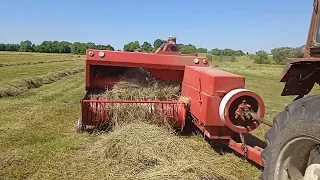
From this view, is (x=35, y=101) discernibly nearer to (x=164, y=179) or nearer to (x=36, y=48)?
(x=164, y=179)

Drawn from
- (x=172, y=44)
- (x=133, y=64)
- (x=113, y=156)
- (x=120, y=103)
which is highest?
(x=172, y=44)

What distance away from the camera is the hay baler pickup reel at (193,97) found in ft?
13.9

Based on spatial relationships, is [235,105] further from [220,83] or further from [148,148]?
[148,148]

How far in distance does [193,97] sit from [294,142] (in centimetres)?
280

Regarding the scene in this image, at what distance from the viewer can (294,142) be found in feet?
7.89

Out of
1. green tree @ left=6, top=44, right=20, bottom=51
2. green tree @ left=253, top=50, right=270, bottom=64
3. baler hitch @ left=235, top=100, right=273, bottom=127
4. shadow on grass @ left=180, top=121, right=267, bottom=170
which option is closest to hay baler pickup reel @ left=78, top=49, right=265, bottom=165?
baler hitch @ left=235, top=100, right=273, bottom=127

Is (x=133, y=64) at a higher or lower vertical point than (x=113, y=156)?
higher

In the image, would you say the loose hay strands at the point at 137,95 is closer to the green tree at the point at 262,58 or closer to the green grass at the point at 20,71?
the green grass at the point at 20,71

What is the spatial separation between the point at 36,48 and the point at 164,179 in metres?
98.2

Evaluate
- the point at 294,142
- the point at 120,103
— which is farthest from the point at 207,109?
the point at 294,142

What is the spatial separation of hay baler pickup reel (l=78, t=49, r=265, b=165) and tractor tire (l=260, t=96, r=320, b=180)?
121 centimetres

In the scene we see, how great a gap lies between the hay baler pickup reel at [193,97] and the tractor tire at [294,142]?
121 centimetres

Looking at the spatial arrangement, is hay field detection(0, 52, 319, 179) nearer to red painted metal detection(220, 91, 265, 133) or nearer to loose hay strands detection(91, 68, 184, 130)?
loose hay strands detection(91, 68, 184, 130)

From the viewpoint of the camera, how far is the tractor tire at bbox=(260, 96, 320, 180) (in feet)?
7.39
